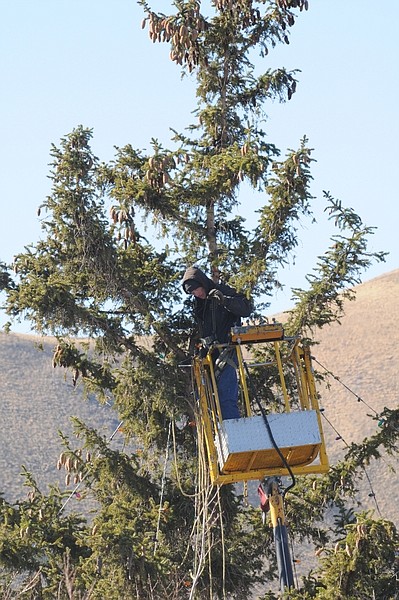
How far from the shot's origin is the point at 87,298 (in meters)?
18.5

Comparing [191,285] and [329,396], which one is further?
[329,396]

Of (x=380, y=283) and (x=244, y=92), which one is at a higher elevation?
(x=380, y=283)

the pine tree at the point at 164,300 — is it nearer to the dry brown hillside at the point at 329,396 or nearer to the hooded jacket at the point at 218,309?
the hooded jacket at the point at 218,309

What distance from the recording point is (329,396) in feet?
247

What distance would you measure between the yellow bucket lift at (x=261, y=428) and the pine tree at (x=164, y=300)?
121 centimetres

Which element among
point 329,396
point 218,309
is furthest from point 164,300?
point 329,396

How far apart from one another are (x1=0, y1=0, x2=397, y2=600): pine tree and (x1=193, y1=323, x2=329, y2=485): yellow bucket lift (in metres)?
1.21

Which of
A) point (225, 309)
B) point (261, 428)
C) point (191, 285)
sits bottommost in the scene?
point (261, 428)

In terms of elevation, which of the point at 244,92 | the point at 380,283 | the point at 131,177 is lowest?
the point at 131,177

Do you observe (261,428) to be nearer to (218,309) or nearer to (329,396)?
(218,309)

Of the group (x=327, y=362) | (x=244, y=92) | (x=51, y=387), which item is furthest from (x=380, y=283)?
(x=244, y=92)

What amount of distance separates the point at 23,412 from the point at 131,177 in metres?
53.3

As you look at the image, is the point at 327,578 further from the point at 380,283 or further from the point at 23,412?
the point at 380,283

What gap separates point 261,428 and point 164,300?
4.12 meters
